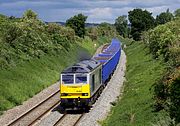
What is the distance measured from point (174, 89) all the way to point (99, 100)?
12.4m

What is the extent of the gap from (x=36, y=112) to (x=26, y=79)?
31.4 feet

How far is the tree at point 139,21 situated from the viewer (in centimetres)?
12188

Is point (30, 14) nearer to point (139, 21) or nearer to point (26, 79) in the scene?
point (26, 79)

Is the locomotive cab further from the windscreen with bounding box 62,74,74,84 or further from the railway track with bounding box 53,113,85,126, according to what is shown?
the railway track with bounding box 53,113,85,126

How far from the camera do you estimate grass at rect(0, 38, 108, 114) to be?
1208 inches

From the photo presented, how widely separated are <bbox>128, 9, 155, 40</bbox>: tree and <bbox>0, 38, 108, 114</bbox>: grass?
71762 millimetres

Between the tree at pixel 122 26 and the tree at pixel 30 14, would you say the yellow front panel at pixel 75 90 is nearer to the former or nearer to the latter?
the tree at pixel 30 14

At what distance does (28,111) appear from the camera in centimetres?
2791

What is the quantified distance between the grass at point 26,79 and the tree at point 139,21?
71762 mm

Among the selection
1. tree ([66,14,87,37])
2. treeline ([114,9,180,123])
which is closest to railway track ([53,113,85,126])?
treeline ([114,9,180,123])

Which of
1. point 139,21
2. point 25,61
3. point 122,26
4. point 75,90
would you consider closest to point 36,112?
point 75,90

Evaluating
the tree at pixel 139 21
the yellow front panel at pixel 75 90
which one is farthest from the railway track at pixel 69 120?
the tree at pixel 139 21

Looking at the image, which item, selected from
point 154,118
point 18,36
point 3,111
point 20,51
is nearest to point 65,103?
point 3,111

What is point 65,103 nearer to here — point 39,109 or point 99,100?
point 39,109
